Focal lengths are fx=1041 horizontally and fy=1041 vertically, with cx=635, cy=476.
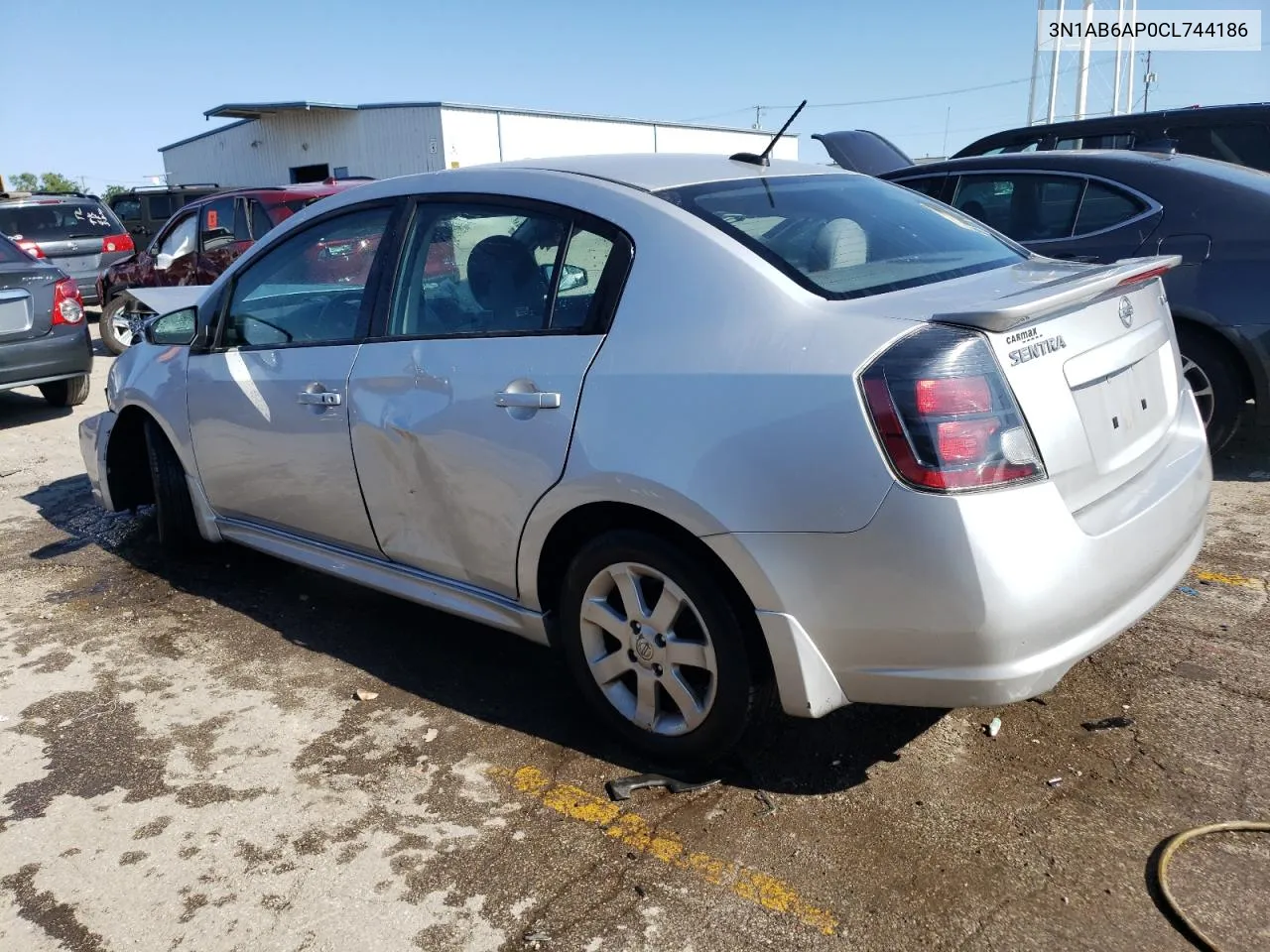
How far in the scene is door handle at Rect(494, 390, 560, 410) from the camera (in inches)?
115

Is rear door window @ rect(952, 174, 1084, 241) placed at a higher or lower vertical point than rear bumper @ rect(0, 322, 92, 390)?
higher

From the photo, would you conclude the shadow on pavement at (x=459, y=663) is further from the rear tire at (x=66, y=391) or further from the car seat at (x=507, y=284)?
the rear tire at (x=66, y=391)

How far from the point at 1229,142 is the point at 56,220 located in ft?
46.4

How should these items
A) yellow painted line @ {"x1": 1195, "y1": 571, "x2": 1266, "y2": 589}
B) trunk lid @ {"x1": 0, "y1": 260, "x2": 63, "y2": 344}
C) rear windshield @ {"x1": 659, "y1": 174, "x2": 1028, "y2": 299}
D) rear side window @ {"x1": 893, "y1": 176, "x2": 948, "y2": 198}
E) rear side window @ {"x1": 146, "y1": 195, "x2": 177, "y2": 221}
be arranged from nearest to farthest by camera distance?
1. rear windshield @ {"x1": 659, "y1": 174, "x2": 1028, "y2": 299}
2. yellow painted line @ {"x1": 1195, "y1": 571, "x2": 1266, "y2": 589}
3. rear side window @ {"x1": 893, "y1": 176, "x2": 948, "y2": 198}
4. trunk lid @ {"x1": 0, "y1": 260, "x2": 63, "y2": 344}
5. rear side window @ {"x1": 146, "y1": 195, "x2": 177, "y2": 221}

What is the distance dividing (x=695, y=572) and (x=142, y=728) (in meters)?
2.02

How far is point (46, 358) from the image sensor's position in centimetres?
818

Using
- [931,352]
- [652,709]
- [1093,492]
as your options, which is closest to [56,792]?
[652,709]

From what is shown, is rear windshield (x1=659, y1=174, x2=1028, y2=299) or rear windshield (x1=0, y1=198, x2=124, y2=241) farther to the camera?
rear windshield (x1=0, y1=198, x2=124, y2=241)

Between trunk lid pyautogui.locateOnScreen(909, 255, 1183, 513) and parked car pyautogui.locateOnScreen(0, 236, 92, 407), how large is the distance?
7634 millimetres

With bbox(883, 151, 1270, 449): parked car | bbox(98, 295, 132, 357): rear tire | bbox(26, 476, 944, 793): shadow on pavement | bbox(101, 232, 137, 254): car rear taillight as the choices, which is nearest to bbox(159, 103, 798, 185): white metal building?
bbox(101, 232, 137, 254): car rear taillight

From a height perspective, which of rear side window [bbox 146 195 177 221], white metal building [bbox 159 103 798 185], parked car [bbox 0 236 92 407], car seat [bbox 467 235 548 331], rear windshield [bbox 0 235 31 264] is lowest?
parked car [bbox 0 236 92 407]

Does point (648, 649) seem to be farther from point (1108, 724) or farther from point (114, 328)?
point (114, 328)

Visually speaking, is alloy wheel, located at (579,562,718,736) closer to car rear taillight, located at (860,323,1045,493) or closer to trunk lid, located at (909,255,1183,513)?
car rear taillight, located at (860,323,1045,493)

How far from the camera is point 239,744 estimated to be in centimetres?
330
